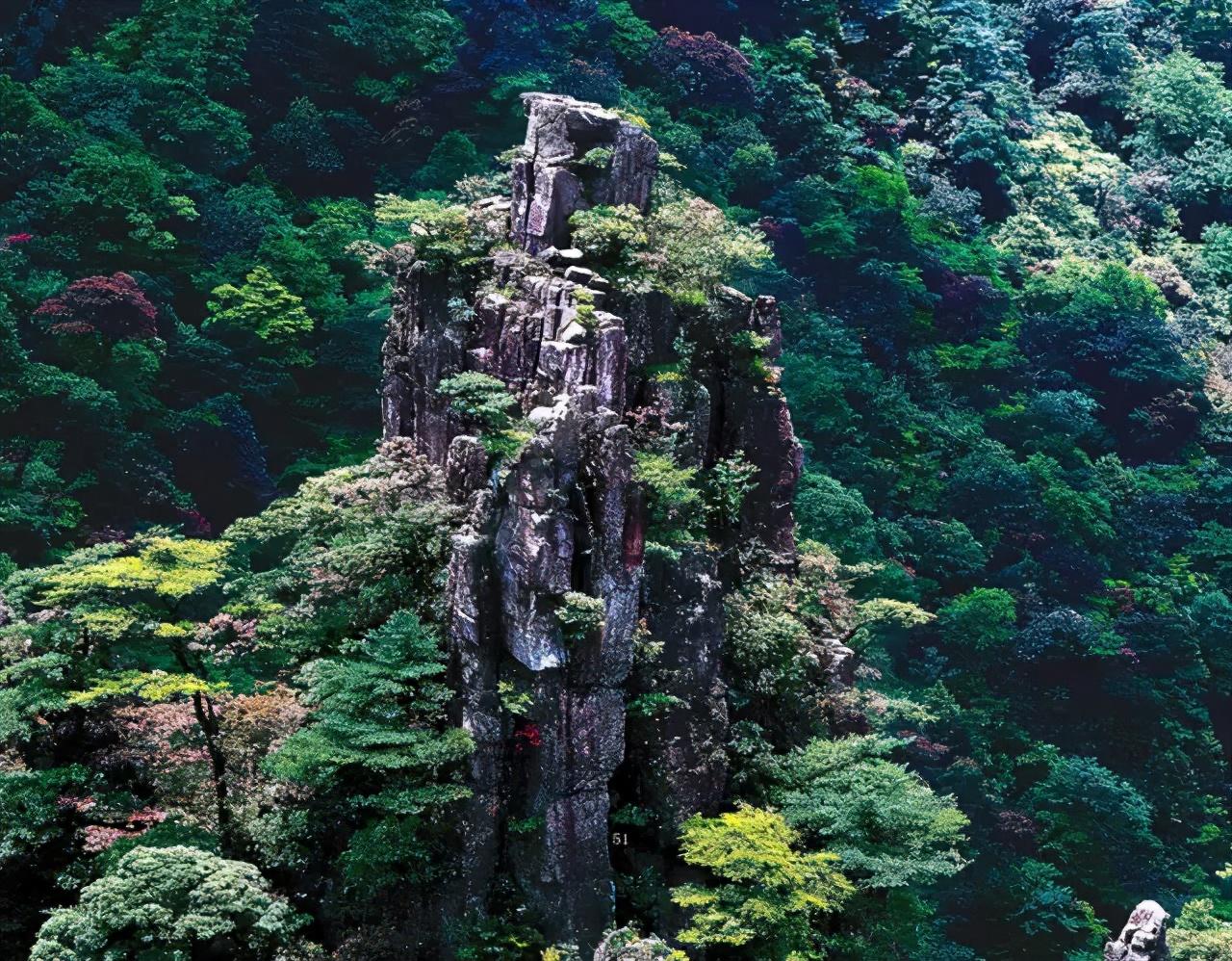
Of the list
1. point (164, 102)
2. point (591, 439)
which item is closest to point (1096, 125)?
point (164, 102)

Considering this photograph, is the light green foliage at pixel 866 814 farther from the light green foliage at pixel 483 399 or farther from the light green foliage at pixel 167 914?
the light green foliage at pixel 167 914

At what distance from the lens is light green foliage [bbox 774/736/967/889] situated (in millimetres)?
22422

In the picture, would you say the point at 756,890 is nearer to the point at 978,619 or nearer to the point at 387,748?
the point at 387,748

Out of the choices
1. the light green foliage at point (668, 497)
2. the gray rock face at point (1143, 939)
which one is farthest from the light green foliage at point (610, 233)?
the gray rock face at point (1143, 939)

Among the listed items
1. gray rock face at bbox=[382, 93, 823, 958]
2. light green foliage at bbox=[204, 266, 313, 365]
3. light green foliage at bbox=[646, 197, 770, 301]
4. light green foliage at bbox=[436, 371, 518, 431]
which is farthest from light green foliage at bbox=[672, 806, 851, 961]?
light green foliage at bbox=[204, 266, 313, 365]

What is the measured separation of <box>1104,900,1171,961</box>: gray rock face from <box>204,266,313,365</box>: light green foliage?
70.1 feet

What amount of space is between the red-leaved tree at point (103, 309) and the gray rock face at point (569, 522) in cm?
1010

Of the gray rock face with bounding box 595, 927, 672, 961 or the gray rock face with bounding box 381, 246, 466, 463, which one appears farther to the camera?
the gray rock face with bounding box 381, 246, 466, 463

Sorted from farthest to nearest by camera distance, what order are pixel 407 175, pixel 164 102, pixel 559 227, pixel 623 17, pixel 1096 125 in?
1. pixel 1096 125
2. pixel 623 17
3. pixel 407 175
4. pixel 164 102
5. pixel 559 227

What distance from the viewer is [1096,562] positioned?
41469mm

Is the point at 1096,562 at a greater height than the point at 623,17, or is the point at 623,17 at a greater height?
the point at 623,17

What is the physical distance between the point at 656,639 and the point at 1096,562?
21.9 meters

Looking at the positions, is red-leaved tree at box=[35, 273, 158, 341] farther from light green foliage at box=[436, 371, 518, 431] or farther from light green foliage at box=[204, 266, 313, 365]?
light green foliage at box=[436, 371, 518, 431]

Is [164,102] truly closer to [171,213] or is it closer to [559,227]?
[171,213]
